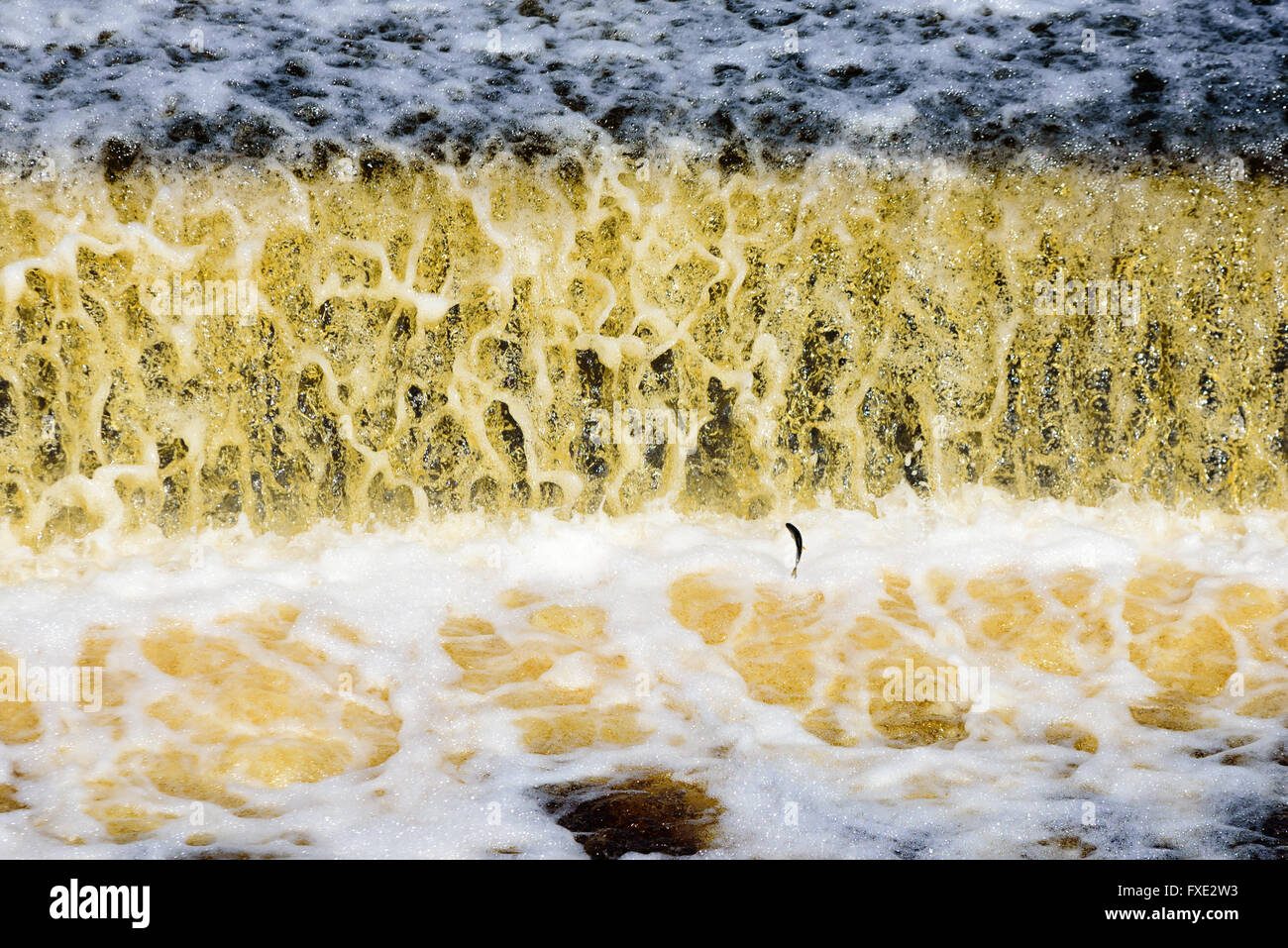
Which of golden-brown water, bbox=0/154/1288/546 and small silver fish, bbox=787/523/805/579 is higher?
golden-brown water, bbox=0/154/1288/546

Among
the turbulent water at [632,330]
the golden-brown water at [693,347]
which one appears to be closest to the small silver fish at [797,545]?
the turbulent water at [632,330]

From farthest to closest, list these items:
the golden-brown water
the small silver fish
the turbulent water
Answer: the golden-brown water, the turbulent water, the small silver fish

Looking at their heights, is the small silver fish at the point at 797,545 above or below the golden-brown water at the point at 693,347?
below

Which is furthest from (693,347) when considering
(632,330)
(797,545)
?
(797,545)

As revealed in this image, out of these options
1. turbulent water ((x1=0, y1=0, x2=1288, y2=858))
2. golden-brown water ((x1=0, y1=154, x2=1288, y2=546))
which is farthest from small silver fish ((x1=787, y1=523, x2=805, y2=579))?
golden-brown water ((x1=0, y1=154, x2=1288, y2=546))

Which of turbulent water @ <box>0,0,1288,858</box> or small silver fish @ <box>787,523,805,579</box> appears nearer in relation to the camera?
small silver fish @ <box>787,523,805,579</box>

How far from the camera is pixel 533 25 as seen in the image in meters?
5.70

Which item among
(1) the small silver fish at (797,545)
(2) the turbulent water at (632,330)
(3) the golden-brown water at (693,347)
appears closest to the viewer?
(1) the small silver fish at (797,545)

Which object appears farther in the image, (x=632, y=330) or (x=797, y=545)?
(x=632, y=330)

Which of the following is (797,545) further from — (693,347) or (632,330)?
(632,330)

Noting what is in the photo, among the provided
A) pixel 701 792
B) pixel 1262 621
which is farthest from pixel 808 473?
pixel 701 792

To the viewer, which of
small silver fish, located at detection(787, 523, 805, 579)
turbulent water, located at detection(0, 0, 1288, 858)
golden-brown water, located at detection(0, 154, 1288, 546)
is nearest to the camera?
small silver fish, located at detection(787, 523, 805, 579)

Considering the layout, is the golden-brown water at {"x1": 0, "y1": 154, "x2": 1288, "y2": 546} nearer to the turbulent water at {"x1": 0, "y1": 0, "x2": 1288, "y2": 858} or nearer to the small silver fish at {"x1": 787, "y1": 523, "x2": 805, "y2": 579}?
the turbulent water at {"x1": 0, "y1": 0, "x2": 1288, "y2": 858}

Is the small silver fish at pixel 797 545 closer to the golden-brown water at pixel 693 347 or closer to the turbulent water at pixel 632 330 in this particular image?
the turbulent water at pixel 632 330
